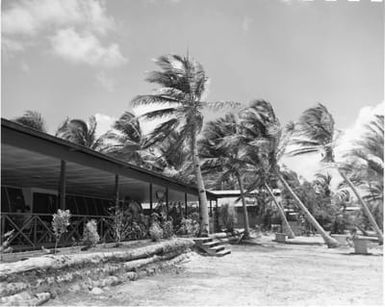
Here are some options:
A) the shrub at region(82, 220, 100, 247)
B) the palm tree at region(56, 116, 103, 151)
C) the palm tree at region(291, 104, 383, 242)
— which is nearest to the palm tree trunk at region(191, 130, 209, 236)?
the palm tree at region(291, 104, 383, 242)

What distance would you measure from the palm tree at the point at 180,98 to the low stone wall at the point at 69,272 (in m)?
7.69

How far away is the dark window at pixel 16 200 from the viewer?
47.4 ft

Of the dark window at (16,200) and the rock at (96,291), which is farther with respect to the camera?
the dark window at (16,200)

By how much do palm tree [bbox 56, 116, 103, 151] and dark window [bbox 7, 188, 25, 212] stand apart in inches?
527

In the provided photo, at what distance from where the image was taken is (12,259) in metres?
7.24

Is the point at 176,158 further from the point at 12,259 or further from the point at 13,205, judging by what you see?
the point at 12,259

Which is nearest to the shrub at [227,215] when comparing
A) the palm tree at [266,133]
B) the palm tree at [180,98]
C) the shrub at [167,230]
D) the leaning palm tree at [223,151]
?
the leaning palm tree at [223,151]

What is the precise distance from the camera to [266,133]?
22.5 m

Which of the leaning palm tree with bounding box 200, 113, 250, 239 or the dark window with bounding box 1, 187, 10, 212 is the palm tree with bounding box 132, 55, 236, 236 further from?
the dark window with bounding box 1, 187, 10, 212

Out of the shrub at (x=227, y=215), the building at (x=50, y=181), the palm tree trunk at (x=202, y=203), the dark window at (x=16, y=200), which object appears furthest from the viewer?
the shrub at (x=227, y=215)

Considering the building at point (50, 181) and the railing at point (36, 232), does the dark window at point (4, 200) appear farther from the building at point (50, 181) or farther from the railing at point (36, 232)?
the railing at point (36, 232)

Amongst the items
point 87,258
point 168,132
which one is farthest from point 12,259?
point 168,132

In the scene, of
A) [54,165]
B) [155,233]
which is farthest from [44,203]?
[54,165]

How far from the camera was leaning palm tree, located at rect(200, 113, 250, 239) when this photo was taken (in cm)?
2405
